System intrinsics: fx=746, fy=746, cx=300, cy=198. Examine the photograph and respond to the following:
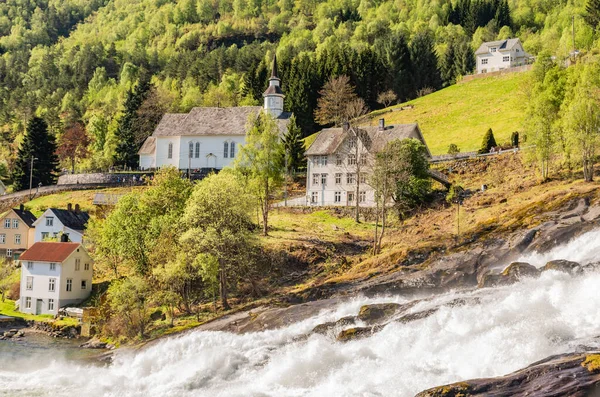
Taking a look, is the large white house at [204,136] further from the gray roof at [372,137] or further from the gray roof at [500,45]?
the gray roof at [500,45]

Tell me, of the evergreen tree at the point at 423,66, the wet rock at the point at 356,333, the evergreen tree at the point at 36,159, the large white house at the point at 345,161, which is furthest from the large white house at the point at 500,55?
the wet rock at the point at 356,333

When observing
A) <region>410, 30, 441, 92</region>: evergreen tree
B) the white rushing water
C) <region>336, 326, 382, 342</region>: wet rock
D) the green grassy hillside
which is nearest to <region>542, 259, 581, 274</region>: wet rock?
the white rushing water

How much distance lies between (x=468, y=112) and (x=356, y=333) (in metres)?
84.1

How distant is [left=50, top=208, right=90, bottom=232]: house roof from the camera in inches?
3577

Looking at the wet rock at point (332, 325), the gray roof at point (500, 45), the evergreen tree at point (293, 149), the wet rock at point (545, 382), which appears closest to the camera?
the wet rock at point (545, 382)

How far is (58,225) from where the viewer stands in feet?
297

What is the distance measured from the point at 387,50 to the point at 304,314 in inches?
4136

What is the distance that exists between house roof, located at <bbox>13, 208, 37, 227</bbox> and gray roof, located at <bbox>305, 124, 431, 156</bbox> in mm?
37578

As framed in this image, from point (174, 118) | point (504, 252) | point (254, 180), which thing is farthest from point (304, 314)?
point (174, 118)

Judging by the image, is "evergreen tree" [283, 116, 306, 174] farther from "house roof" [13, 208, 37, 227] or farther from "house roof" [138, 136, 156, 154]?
"house roof" [13, 208, 37, 227]

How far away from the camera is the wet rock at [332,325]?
43156 millimetres

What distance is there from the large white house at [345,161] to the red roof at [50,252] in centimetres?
2808

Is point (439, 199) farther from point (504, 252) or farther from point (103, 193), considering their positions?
point (103, 193)

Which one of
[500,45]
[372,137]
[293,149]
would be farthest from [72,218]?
[500,45]
